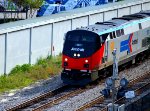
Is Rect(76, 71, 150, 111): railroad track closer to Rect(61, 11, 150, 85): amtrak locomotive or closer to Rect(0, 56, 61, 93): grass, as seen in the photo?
Rect(61, 11, 150, 85): amtrak locomotive

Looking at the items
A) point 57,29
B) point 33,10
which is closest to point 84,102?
point 57,29

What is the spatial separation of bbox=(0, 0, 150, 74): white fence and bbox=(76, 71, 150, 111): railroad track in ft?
22.1

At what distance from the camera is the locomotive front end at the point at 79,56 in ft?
78.3

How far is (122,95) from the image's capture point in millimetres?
21047

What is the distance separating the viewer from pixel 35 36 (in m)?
29.5

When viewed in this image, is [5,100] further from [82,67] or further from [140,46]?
[140,46]

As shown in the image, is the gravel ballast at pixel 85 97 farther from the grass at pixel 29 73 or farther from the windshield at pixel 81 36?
the grass at pixel 29 73

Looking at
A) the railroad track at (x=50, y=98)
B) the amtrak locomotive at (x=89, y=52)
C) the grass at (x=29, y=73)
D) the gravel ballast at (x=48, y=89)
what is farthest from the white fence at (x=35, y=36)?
the railroad track at (x=50, y=98)

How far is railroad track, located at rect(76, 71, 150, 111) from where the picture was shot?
21.0 m

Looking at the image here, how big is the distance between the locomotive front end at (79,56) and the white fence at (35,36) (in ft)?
13.2

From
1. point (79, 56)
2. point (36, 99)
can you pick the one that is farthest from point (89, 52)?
point (36, 99)

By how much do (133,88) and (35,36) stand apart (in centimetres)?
802

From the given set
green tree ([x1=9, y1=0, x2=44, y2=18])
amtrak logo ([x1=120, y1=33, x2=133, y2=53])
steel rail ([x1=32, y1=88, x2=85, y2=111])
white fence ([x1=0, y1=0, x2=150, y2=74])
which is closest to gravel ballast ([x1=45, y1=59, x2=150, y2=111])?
steel rail ([x1=32, y1=88, x2=85, y2=111])

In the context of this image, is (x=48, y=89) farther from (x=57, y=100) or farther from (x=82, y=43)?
(x=82, y=43)
